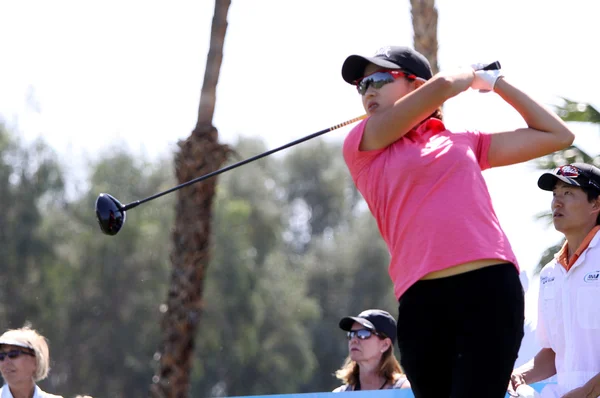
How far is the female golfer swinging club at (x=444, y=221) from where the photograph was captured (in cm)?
292

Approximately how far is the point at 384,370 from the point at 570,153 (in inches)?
197

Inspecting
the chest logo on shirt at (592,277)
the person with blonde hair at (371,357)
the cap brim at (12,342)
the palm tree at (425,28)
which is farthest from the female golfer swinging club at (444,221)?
the palm tree at (425,28)

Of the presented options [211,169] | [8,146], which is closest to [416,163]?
[211,169]

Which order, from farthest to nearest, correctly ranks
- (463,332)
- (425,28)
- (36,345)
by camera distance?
(425,28) < (36,345) < (463,332)

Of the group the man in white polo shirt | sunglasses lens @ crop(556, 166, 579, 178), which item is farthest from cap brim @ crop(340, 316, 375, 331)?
sunglasses lens @ crop(556, 166, 579, 178)

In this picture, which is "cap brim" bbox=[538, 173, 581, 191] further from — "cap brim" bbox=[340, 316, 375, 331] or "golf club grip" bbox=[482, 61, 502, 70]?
"cap brim" bbox=[340, 316, 375, 331]

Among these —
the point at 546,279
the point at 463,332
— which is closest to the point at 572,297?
the point at 546,279

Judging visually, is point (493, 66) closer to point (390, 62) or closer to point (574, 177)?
point (390, 62)

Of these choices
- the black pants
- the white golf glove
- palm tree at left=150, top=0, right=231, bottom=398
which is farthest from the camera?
palm tree at left=150, top=0, right=231, bottom=398

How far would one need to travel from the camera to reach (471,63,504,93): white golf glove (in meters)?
3.27

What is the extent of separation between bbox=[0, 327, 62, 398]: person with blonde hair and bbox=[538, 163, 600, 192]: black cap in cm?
345

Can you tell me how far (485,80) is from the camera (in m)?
3.27

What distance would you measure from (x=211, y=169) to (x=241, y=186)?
22.5 m

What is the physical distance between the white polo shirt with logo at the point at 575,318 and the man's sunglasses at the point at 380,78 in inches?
62.4
